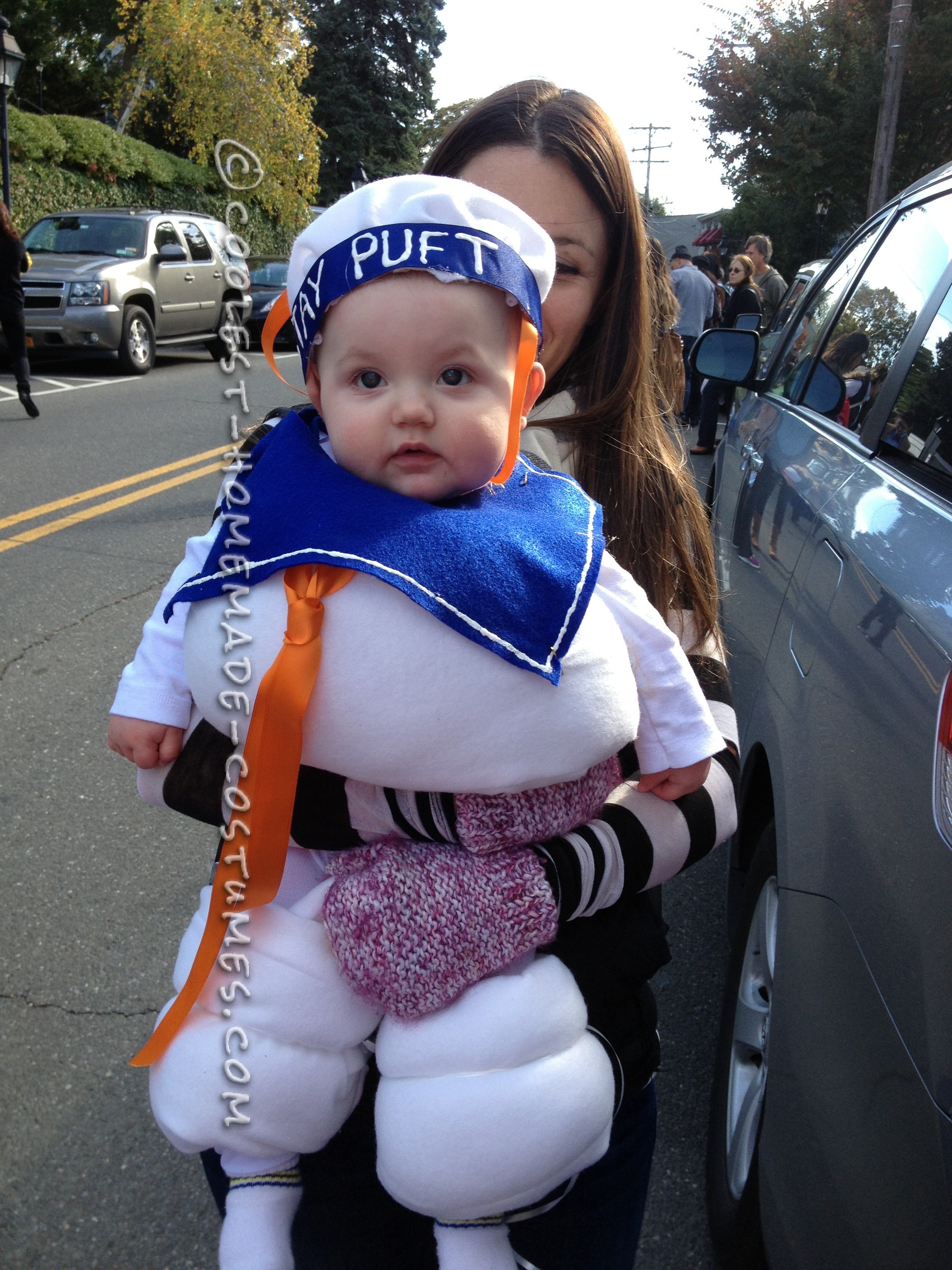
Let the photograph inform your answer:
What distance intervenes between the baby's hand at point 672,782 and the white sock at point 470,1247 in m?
0.47

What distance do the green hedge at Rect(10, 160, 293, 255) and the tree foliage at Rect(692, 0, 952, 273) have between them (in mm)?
11028

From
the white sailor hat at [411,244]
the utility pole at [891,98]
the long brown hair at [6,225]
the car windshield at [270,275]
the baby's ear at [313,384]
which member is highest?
the utility pole at [891,98]

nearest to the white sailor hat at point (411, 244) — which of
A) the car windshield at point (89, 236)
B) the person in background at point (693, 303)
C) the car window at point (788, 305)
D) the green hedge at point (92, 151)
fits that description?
the car window at point (788, 305)

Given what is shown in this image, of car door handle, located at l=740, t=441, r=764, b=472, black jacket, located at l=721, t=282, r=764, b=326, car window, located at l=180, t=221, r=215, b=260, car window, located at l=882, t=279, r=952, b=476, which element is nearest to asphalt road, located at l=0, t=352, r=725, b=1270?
car window, located at l=882, t=279, r=952, b=476

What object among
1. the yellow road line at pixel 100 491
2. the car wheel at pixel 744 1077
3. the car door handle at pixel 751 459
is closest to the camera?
the car wheel at pixel 744 1077

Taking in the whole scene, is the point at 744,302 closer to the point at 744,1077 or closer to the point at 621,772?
the point at 744,1077

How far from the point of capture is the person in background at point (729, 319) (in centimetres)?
1031

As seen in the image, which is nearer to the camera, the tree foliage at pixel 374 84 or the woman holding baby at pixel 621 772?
the woman holding baby at pixel 621 772

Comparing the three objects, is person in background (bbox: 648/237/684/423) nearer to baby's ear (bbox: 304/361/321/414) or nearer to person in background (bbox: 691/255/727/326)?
baby's ear (bbox: 304/361/321/414)

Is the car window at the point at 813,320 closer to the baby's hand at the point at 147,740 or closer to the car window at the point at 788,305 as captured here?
the baby's hand at the point at 147,740

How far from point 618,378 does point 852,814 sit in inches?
26.6

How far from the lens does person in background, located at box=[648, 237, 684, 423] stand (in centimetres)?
166

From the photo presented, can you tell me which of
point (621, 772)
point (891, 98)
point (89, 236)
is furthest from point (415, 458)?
point (891, 98)

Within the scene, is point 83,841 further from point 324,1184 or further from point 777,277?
point 777,277
